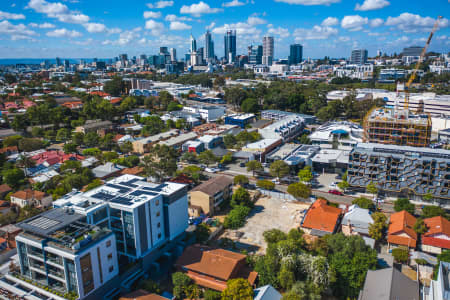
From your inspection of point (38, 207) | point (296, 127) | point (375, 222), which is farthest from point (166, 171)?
point (296, 127)

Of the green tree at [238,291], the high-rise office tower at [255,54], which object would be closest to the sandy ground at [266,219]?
the green tree at [238,291]

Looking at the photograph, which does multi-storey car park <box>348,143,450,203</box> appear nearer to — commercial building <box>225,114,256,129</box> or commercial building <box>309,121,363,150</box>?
commercial building <box>309,121,363,150</box>

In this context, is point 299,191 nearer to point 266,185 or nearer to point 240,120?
point 266,185

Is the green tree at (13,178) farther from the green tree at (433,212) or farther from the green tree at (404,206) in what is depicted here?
the green tree at (433,212)

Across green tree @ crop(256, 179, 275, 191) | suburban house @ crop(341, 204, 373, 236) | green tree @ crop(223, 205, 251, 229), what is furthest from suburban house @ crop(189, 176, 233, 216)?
suburban house @ crop(341, 204, 373, 236)

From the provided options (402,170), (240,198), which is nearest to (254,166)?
(240,198)
